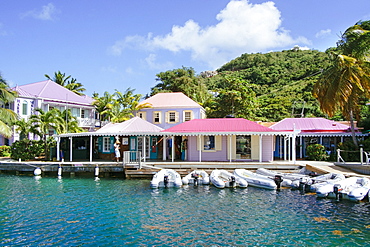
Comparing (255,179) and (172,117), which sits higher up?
(172,117)

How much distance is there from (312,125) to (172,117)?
15.3m

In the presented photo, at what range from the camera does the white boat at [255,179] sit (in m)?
18.5

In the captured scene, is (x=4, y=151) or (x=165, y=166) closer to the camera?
(x=165, y=166)

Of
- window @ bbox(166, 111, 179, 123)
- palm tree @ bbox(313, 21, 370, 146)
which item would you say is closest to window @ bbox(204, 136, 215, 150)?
palm tree @ bbox(313, 21, 370, 146)

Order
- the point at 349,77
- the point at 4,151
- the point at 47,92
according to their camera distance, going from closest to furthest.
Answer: the point at 349,77
the point at 4,151
the point at 47,92

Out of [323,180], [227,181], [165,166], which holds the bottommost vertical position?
[227,181]

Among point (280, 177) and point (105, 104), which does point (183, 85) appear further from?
point (280, 177)

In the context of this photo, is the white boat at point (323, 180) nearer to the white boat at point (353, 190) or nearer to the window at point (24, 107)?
the white boat at point (353, 190)

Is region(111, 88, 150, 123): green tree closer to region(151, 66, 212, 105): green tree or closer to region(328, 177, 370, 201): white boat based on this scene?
region(151, 66, 212, 105): green tree

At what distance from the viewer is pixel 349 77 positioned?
24.1 metres

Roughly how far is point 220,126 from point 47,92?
2411 cm

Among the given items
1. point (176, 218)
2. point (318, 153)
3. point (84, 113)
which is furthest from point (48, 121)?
point (318, 153)

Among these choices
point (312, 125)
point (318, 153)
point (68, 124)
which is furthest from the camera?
point (68, 124)

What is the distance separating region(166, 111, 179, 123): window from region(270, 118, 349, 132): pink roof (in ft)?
37.6
